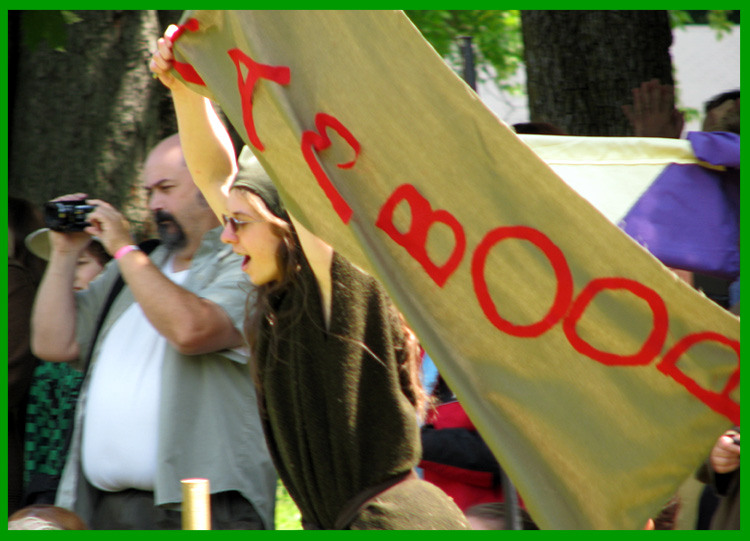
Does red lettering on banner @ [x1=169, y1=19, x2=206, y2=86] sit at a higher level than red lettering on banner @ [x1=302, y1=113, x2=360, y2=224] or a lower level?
higher

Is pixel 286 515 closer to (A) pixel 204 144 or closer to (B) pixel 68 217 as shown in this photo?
(B) pixel 68 217

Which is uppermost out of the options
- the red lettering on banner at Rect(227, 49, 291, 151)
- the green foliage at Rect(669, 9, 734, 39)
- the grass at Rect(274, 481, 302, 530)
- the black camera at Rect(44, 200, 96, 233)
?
the green foliage at Rect(669, 9, 734, 39)

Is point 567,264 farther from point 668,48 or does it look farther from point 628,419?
point 668,48

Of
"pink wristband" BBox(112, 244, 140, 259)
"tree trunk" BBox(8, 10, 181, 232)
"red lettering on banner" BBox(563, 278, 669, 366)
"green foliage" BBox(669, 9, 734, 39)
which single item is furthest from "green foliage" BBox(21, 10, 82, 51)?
"green foliage" BBox(669, 9, 734, 39)

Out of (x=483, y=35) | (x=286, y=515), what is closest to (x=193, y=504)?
(x=286, y=515)

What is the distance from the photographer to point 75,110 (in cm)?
446

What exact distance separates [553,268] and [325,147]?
568 mm

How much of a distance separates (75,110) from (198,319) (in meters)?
2.06

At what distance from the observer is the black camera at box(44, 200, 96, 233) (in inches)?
125

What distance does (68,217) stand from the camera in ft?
10.5

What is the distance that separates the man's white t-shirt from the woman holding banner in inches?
20.5

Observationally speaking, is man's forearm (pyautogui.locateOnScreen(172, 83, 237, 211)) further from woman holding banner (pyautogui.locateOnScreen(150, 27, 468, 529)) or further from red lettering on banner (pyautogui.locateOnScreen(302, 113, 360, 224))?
red lettering on banner (pyautogui.locateOnScreen(302, 113, 360, 224))

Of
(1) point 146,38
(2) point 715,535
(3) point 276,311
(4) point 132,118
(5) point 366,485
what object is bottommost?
(2) point 715,535

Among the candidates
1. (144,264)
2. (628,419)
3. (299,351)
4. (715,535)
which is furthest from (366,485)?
(144,264)
